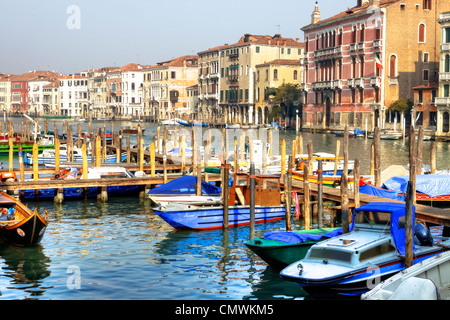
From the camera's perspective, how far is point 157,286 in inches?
471

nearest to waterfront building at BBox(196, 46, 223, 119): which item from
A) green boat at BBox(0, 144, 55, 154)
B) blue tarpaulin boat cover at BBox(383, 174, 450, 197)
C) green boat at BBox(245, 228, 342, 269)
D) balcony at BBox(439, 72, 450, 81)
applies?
balcony at BBox(439, 72, 450, 81)

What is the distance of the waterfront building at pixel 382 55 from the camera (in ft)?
169

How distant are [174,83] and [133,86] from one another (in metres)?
14.3

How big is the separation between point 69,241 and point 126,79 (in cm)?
9166

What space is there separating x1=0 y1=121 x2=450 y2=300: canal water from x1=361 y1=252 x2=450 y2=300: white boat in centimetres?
219

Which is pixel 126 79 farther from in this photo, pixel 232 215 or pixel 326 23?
pixel 232 215

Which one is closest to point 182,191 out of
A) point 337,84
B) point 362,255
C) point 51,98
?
point 362,255

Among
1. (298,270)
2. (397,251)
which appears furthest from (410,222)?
(298,270)

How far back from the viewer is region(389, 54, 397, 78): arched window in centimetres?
5172

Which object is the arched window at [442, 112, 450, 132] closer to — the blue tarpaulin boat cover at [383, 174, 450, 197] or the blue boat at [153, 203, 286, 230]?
the blue tarpaulin boat cover at [383, 174, 450, 197]

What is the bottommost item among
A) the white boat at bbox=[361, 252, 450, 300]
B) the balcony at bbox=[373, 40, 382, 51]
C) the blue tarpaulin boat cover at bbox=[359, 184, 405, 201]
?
the white boat at bbox=[361, 252, 450, 300]

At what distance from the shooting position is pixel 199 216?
16.7 meters

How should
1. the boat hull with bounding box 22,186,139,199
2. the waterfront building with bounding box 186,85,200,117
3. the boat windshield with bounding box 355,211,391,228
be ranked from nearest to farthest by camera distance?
the boat windshield with bounding box 355,211,391,228
the boat hull with bounding box 22,186,139,199
the waterfront building with bounding box 186,85,200,117

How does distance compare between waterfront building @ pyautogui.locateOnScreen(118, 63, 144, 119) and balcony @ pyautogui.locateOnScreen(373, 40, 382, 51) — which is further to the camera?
waterfront building @ pyautogui.locateOnScreen(118, 63, 144, 119)
